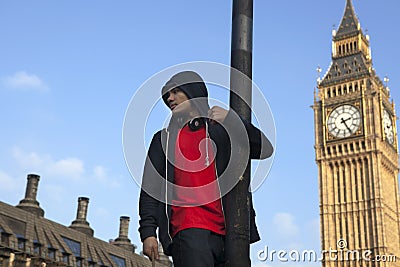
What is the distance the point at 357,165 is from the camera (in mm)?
59594

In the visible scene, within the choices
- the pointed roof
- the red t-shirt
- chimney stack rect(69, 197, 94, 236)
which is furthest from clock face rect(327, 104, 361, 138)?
the red t-shirt

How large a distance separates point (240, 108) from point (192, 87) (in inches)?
21.2

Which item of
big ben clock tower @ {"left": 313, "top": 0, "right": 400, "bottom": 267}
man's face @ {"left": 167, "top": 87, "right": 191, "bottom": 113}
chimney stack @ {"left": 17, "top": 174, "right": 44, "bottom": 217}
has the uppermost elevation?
big ben clock tower @ {"left": 313, "top": 0, "right": 400, "bottom": 267}

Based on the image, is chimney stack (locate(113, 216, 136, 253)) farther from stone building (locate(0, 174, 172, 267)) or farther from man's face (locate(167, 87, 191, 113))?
man's face (locate(167, 87, 191, 113))

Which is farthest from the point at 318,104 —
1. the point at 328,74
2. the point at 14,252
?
the point at 14,252

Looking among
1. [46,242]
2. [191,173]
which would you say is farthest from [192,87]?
Answer: [46,242]

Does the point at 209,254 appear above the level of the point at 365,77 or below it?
below

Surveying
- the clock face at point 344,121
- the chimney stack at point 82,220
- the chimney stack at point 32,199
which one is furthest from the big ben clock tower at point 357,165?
the chimney stack at point 32,199

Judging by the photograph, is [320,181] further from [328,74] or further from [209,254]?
[209,254]

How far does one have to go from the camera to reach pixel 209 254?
165 inches

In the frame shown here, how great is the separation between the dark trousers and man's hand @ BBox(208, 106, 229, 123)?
836 millimetres

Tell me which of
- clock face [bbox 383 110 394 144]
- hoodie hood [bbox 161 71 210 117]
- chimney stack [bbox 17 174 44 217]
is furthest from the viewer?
clock face [bbox 383 110 394 144]

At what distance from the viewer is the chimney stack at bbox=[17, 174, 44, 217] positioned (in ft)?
142

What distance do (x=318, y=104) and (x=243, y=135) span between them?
195 feet
